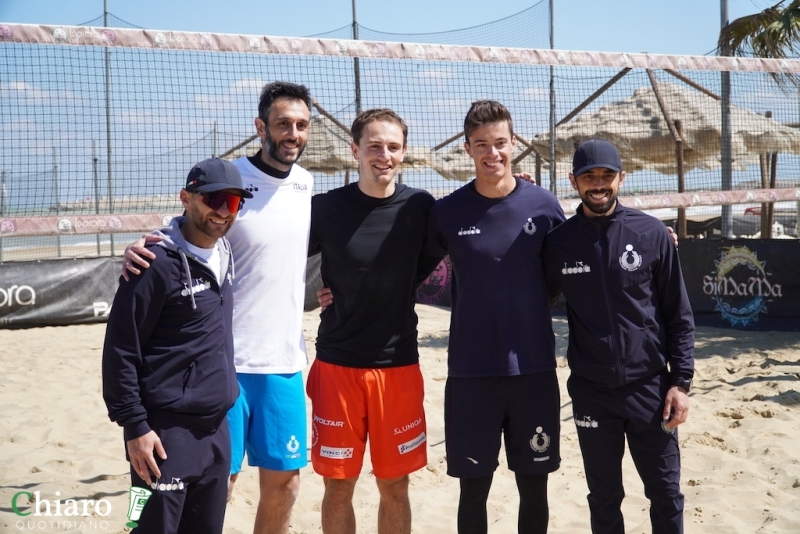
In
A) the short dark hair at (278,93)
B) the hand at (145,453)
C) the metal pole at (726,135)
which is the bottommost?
the hand at (145,453)

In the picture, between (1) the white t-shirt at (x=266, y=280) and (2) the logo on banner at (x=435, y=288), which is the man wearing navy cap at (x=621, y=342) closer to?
(1) the white t-shirt at (x=266, y=280)

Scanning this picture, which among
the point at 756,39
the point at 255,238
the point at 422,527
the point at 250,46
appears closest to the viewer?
the point at 255,238

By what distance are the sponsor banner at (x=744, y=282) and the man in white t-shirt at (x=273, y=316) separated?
683cm

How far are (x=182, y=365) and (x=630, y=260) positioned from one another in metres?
1.75

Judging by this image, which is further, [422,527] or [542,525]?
[422,527]

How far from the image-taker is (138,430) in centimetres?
232

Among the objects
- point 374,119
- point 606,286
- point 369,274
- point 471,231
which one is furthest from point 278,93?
point 606,286

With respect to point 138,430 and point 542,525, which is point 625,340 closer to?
point 542,525

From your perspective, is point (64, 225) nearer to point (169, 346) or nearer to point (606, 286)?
point (169, 346)

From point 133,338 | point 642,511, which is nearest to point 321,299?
point 133,338

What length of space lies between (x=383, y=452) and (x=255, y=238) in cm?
106

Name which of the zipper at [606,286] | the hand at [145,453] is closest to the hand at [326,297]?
the hand at [145,453]

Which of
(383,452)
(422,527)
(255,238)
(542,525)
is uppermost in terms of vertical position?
(255,238)

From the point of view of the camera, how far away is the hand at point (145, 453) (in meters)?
2.33
